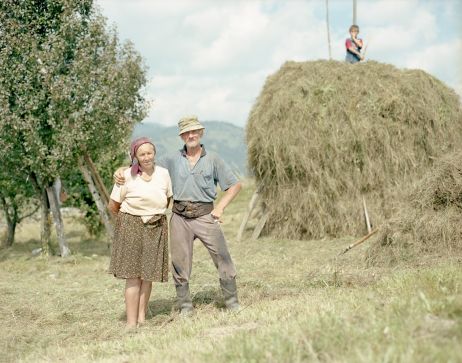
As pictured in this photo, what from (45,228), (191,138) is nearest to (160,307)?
(191,138)

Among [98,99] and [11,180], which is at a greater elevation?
[98,99]

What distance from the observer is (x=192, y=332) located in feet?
17.2

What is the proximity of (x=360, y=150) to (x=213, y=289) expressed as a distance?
6.48m

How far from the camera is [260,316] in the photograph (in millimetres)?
5441

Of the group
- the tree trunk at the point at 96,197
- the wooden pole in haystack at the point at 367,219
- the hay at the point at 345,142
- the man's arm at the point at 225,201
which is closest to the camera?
the man's arm at the point at 225,201

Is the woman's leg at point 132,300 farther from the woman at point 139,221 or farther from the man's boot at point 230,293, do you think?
the man's boot at point 230,293

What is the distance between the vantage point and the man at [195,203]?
254 inches

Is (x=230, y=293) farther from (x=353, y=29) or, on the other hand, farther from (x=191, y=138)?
(x=353, y=29)

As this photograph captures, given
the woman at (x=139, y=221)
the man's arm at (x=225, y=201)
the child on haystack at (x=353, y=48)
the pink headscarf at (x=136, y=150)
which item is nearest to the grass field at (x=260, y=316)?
the woman at (x=139, y=221)

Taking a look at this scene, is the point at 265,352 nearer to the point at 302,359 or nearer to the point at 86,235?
the point at 302,359

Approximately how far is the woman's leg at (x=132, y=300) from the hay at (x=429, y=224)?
3.93 metres

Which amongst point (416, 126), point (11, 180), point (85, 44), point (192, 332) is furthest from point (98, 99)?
point (192, 332)

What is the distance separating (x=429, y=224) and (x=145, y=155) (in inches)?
182

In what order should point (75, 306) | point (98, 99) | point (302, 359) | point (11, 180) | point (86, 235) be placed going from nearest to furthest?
point (302, 359)
point (75, 306)
point (98, 99)
point (11, 180)
point (86, 235)
